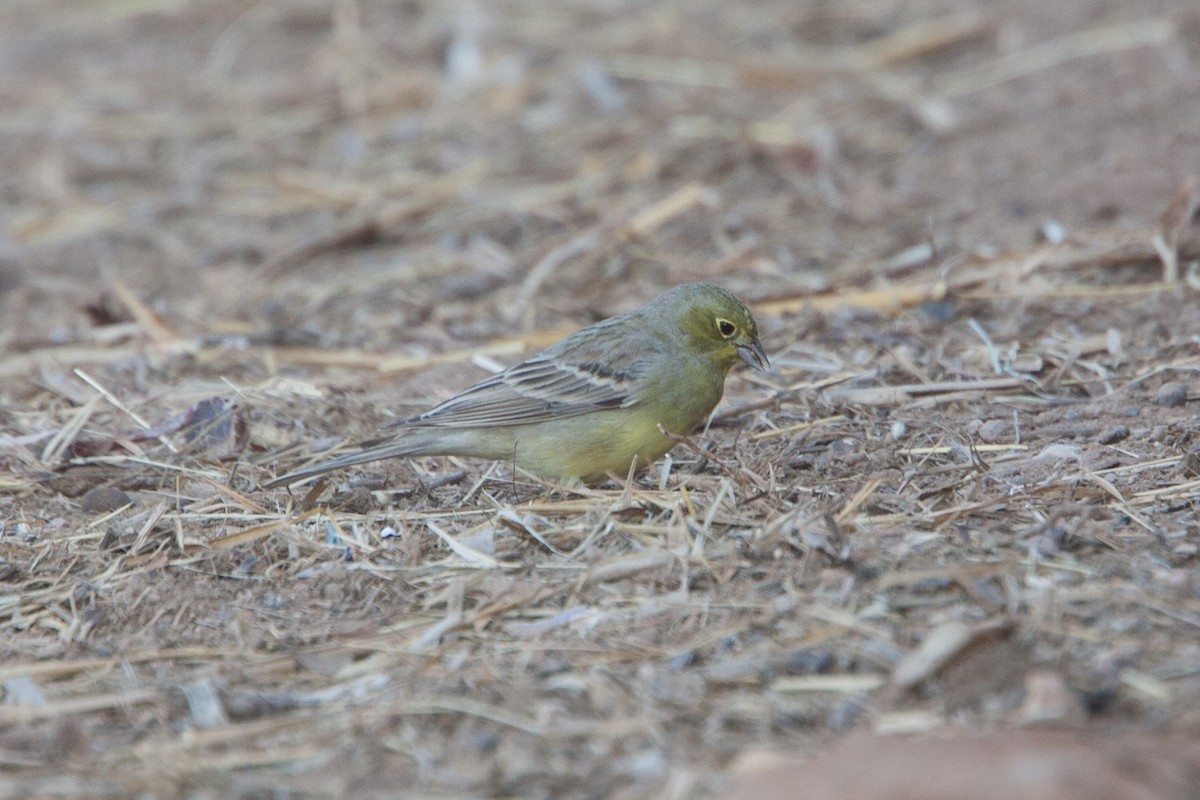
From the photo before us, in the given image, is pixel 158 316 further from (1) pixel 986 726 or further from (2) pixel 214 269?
(1) pixel 986 726

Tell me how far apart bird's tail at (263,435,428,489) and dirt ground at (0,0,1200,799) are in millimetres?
120

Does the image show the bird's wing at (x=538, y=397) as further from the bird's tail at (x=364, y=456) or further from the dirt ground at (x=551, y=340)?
the dirt ground at (x=551, y=340)

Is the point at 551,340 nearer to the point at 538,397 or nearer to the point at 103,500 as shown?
the point at 538,397

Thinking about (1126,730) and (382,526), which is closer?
(1126,730)

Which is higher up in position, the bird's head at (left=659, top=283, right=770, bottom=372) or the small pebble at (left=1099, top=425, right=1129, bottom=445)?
the bird's head at (left=659, top=283, right=770, bottom=372)

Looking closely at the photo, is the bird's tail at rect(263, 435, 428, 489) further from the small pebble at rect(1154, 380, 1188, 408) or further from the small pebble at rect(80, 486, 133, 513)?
the small pebble at rect(1154, 380, 1188, 408)

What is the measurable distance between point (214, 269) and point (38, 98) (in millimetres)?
4101

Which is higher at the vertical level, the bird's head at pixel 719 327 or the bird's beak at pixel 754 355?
the bird's head at pixel 719 327

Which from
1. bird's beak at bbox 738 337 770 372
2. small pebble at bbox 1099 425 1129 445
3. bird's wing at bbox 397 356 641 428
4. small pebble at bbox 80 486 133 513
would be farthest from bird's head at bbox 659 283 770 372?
small pebble at bbox 80 486 133 513

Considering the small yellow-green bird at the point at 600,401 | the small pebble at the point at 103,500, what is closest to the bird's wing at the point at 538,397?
the small yellow-green bird at the point at 600,401

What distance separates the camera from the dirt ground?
4004 millimetres

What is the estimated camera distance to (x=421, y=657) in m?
4.38

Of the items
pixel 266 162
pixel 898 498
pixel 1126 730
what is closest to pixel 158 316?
pixel 266 162

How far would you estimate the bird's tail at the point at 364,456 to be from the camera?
5.52 m
